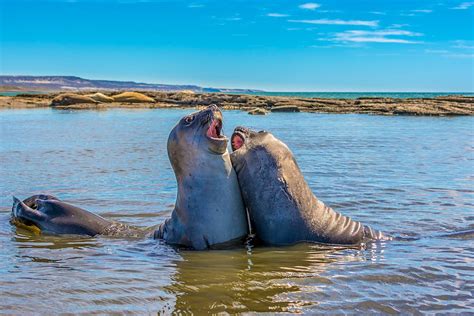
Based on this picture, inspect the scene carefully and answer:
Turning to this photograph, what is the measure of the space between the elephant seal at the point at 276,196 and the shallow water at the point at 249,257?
8.0 inches

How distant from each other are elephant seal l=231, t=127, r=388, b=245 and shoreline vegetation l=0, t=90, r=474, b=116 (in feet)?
100

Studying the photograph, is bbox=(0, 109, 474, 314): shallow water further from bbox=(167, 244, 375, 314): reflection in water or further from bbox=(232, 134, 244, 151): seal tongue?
bbox=(232, 134, 244, 151): seal tongue

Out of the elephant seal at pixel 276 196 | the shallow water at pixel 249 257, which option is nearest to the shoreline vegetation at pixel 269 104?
the shallow water at pixel 249 257

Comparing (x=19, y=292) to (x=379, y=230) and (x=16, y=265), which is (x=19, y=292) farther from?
(x=379, y=230)

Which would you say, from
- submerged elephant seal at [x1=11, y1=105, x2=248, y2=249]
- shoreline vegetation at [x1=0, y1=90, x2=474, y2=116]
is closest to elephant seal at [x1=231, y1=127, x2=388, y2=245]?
submerged elephant seal at [x1=11, y1=105, x2=248, y2=249]

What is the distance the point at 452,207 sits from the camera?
930cm

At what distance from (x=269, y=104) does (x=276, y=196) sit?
40063 mm

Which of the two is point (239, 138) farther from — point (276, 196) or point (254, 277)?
point (254, 277)

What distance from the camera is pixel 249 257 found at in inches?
251

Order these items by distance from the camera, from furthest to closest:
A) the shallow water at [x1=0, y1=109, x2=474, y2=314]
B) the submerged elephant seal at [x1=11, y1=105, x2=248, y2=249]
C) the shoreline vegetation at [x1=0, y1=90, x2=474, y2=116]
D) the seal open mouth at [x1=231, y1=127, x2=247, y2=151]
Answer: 1. the shoreline vegetation at [x1=0, y1=90, x2=474, y2=116]
2. the seal open mouth at [x1=231, y1=127, x2=247, y2=151]
3. the submerged elephant seal at [x1=11, y1=105, x2=248, y2=249]
4. the shallow water at [x1=0, y1=109, x2=474, y2=314]

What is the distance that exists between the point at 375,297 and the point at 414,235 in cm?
276

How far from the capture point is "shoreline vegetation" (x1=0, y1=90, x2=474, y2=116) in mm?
37594

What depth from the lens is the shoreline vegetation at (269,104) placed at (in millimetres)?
37594

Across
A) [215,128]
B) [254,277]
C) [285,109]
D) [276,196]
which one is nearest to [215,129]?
[215,128]
